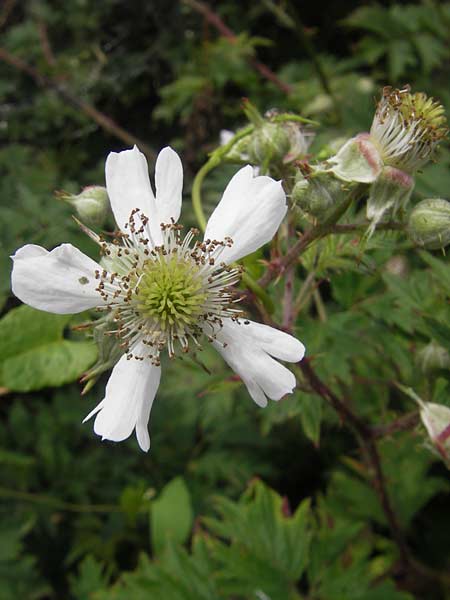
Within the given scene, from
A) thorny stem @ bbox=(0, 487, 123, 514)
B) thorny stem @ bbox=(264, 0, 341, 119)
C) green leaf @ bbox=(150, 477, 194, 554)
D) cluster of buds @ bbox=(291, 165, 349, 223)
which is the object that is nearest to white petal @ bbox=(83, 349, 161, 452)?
cluster of buds @ bbox=(291, 165, 349, 223)

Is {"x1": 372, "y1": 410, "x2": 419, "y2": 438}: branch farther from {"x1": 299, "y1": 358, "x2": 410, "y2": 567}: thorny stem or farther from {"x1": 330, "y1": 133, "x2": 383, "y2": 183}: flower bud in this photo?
{"x1": 330, "y1": 133, "x2": 383, "y2": 183}: flower bud

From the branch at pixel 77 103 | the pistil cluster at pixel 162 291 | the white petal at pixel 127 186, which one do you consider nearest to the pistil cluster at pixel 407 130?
the pistil cluster at pixel 162 291

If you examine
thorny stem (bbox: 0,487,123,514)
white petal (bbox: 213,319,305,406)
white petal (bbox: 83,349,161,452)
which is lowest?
thorny stem (bbox: 0,487,123,514)

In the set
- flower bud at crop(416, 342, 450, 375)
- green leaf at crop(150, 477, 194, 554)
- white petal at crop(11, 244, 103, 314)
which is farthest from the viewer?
green leaf at crop(150, 477, 194, 554)

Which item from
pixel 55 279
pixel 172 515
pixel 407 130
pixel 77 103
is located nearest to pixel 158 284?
pixel 55 279

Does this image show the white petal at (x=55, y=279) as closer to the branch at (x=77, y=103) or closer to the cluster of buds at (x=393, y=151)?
the cluster of buds at (x=393, y=151)

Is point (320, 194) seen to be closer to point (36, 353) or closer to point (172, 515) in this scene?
point (36, 353)

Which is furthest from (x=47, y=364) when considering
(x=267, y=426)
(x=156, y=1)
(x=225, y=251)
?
(x=156, y=1)
